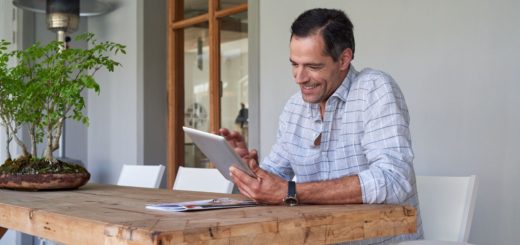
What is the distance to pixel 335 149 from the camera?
7.19 feet

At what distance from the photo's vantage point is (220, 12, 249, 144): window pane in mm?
5059

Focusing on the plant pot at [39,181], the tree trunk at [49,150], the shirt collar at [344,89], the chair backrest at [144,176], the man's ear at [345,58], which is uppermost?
the man's ear at [345,58]

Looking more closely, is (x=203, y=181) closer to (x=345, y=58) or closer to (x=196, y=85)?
(x=345, y=58)

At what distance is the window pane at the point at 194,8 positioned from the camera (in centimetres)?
536

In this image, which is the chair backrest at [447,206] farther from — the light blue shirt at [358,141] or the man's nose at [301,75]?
the man's nose at [301,75]

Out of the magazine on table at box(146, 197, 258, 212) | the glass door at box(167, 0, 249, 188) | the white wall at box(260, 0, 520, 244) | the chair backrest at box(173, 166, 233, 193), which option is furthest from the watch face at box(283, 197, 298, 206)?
the glass door at box(167, 0, 249, 188)

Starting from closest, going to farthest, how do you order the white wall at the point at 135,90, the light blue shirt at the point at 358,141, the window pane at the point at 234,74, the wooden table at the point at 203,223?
the wooden table at the point at 203,223
the light blue shirt at the point at 358,141
the window pane at the point at 234,74
the white wall at the point at 135,90

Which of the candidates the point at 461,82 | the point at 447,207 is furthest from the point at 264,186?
the point at 461,82

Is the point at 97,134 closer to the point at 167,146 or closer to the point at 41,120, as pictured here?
the point at 167,146

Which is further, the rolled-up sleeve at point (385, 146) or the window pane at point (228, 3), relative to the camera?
the window pane at point (228, 3)

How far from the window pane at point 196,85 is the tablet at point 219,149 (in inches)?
136

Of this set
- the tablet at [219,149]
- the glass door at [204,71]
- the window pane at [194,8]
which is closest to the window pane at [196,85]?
the glass door at [204,71]

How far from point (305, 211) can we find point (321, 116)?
0.69 meters

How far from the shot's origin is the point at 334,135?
2203mm
